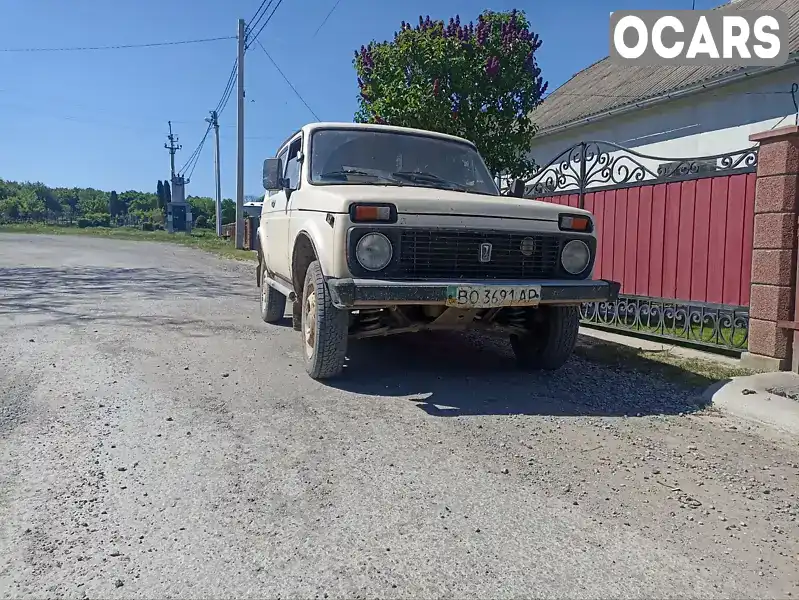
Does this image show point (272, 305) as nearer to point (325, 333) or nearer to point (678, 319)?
point (325, 333)

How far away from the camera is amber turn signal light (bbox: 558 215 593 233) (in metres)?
4.89

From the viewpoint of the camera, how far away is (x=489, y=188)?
5.97 meters

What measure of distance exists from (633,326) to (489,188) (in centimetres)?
246

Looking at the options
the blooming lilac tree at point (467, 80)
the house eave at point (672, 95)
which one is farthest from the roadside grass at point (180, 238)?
the blooming lilac tree at point (467, 80)

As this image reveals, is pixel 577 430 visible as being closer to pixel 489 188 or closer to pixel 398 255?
pixel 398 255

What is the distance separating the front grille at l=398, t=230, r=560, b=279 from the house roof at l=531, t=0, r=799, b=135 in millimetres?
6643

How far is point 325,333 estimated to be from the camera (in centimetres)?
467

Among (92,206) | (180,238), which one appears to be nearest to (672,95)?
(180,238)

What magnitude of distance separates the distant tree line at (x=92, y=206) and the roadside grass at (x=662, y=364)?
60274 millimetres

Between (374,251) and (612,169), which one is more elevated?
(612,169)

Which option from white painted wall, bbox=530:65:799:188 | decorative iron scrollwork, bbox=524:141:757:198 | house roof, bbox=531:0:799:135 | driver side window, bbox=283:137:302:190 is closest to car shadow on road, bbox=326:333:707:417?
driver side window, bbox=283:137:302:190

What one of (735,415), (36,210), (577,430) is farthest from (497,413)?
(36,210)

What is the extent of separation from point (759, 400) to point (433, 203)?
8.46 feet

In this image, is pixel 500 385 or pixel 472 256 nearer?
pixel 472 256
